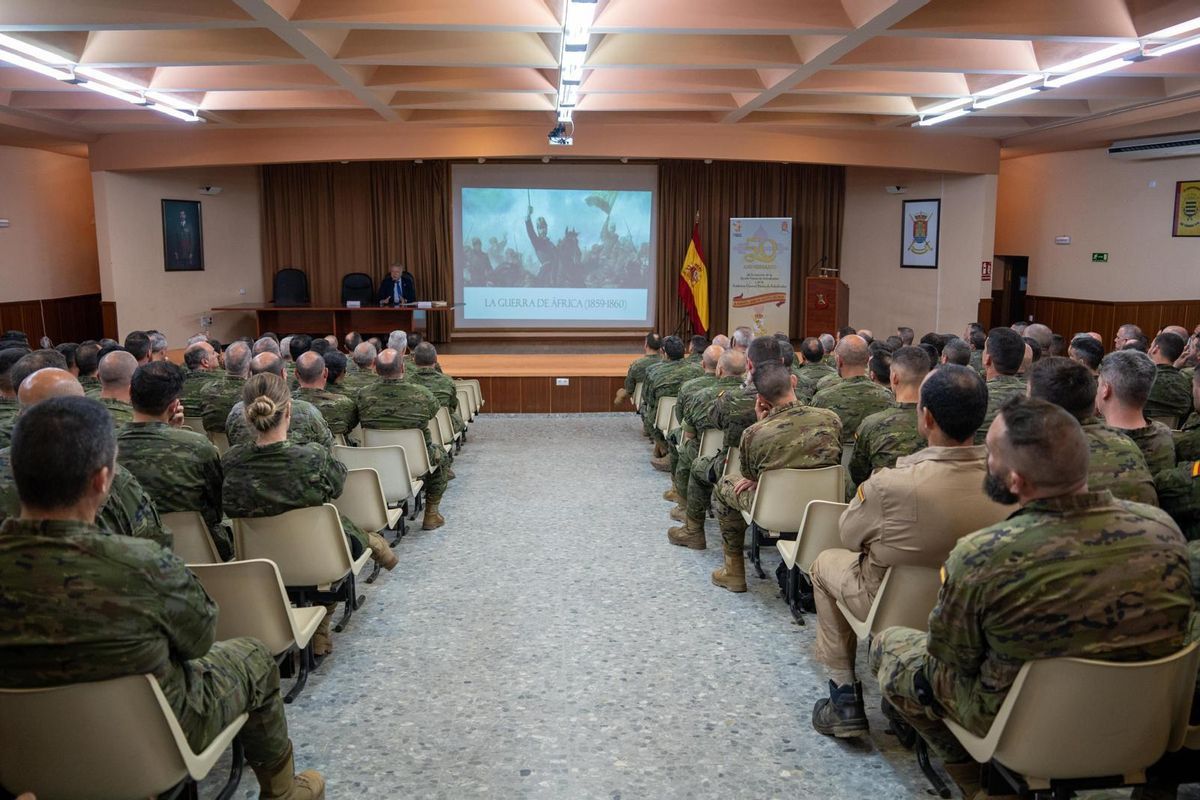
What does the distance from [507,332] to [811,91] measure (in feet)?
23.0

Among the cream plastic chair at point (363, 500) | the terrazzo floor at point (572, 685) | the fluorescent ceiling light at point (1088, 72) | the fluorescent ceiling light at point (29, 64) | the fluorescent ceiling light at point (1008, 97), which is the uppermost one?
the fluorescent ceiling light at point (1008, 97)

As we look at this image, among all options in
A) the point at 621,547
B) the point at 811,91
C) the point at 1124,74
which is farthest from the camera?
the point at 811,91

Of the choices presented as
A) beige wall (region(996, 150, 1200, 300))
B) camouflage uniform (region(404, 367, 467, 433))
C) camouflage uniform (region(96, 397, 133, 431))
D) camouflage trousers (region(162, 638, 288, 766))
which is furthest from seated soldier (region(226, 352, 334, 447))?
beige wall (region(996, 150, 1200, 300))

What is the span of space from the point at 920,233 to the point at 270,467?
1178 centimetres

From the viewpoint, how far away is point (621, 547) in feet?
16.0

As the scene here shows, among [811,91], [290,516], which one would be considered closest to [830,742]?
[290,516]

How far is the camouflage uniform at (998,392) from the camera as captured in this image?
12.6 ft

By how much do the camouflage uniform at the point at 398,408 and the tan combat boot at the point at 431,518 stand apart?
0.21 meters

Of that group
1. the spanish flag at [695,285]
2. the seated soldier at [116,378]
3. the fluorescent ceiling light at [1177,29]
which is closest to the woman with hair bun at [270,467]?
the seated soldier at [116,378]

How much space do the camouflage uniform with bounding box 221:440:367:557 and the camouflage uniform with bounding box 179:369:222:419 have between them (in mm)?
2333

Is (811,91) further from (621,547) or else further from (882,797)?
(882,797)

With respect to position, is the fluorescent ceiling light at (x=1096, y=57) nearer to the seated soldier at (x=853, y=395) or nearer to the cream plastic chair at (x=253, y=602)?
the seated soldier at (x=853, y=395)

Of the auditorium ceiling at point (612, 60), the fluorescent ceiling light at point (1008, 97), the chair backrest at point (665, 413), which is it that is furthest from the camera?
the fluorescent ceiling light at point (1008, 97)

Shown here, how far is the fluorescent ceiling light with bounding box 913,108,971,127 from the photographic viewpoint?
29.3 feet
